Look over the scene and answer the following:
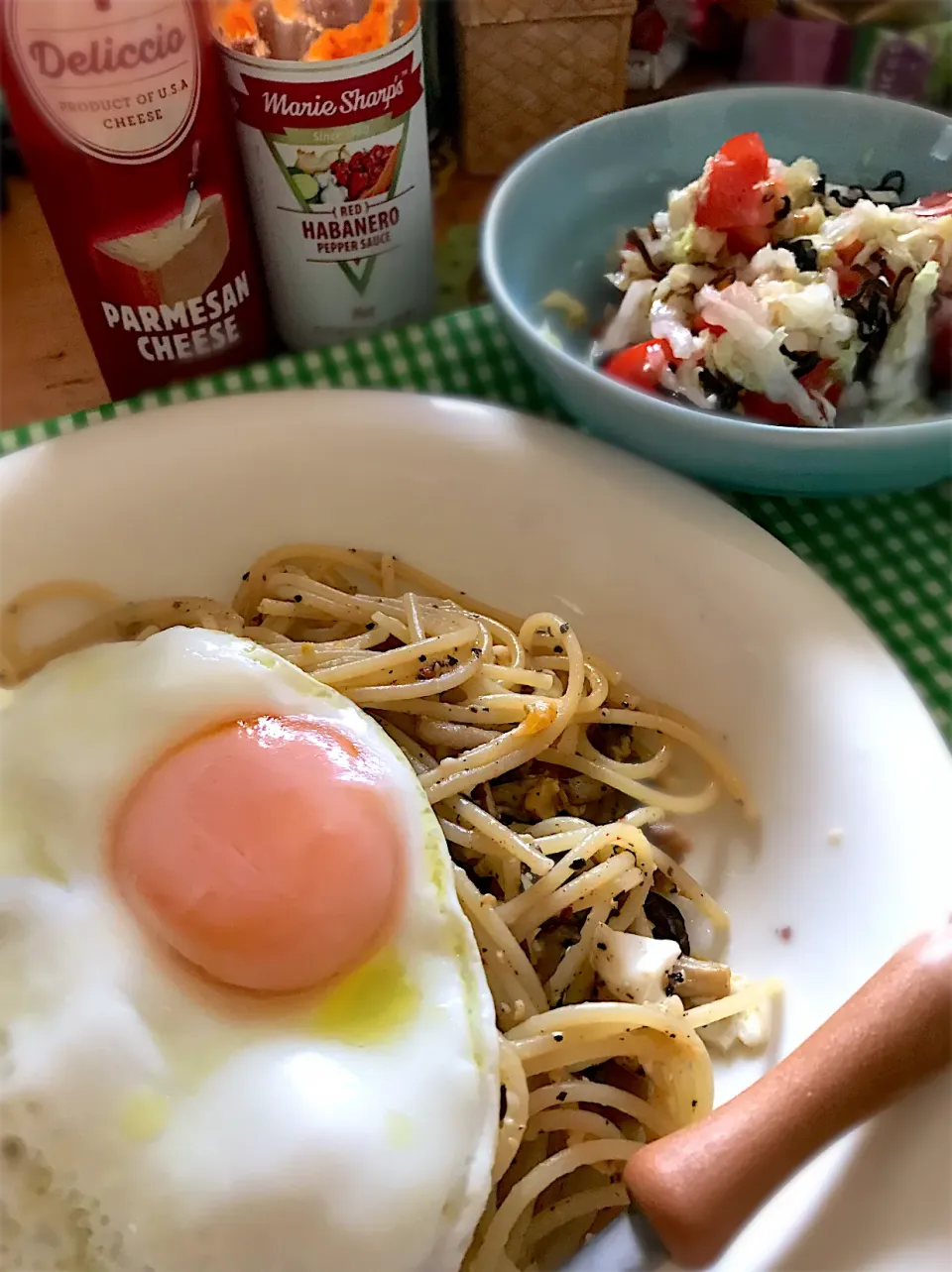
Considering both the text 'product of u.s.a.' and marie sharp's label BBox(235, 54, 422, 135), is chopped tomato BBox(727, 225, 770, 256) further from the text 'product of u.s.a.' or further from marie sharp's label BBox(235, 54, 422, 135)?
the text 'product of u.s.a.'

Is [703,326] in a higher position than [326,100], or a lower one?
lower

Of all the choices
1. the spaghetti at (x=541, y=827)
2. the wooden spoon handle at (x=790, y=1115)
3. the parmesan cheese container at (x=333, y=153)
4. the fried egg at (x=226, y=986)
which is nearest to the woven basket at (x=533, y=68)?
the parmesan cheese container at (x=333, y=153)

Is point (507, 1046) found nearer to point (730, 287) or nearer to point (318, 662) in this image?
point (318, 662)

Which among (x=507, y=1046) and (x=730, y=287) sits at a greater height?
(x=730, y=287)

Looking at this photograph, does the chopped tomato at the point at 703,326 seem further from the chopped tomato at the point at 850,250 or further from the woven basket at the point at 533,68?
the woven basket at the point at 533,68

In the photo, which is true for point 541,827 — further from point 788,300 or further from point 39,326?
point 39,326

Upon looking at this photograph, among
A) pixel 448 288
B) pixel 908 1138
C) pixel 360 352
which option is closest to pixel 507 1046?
pixel 908 1138

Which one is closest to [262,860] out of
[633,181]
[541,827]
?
[541,827]
